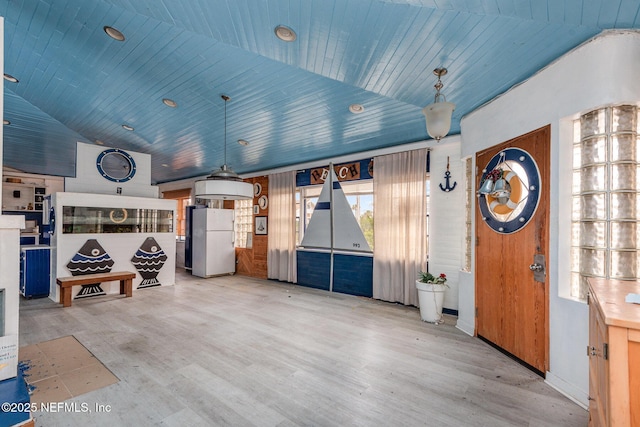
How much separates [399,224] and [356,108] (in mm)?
2164

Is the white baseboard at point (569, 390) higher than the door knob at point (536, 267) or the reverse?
the reverse

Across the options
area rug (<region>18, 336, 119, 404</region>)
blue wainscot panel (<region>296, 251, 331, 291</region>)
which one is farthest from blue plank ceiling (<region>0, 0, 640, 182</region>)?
area rug (<region>18, 336, 119, 404</region>)

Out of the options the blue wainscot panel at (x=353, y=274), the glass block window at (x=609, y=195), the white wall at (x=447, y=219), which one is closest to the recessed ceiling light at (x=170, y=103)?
the blue wainscot panel at (x=353, y=274)

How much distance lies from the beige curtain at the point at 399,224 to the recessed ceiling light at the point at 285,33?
2.98 m

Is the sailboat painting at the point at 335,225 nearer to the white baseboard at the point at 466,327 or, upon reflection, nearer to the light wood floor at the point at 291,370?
the light wood floor at the point at 291,370

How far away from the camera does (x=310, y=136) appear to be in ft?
16.4

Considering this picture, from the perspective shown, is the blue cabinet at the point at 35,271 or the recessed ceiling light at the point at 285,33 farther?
the blue cabinet at the point at 35,271

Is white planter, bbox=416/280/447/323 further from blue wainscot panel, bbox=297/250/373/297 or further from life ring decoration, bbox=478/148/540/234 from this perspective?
blue wainscot panel, bbox=297/250/373/297

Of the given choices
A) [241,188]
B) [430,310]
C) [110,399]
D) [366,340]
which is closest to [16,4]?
[241,188]

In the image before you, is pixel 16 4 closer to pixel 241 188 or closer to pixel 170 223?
pixel 241 188

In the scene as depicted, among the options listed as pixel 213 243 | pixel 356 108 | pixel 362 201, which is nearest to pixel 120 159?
pixel 213 243

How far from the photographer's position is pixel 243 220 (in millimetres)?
8148

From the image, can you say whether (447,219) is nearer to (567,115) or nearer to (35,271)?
(567,115)

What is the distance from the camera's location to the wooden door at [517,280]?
2.65m
